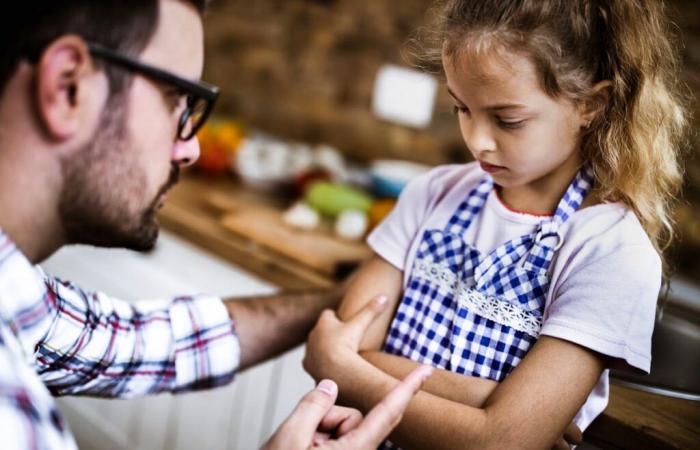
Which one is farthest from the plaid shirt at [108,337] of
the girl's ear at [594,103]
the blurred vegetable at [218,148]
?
the blurred vegetable at [218,148]

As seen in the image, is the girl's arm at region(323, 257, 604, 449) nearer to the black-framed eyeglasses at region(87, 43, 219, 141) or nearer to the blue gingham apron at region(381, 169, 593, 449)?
the blue gingham apron at region(381, 169, 593, 449)

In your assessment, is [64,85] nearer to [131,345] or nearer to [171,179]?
[171,179]

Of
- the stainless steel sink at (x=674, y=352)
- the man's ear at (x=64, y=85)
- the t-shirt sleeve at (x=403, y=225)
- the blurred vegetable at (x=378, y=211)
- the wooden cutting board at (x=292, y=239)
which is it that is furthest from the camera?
the blurred vegetable at (x=378, y=211)

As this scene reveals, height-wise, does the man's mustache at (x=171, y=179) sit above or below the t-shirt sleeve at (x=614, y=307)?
above

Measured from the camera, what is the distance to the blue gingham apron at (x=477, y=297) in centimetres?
91

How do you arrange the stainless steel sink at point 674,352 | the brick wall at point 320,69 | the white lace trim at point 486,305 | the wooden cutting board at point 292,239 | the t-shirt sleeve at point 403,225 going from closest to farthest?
1. the white lace trim at point 486,305
2. the t-shirt sleeve at point 403,225
3. the stainless steel sink at point 674,352
4. the wooden cutting board at point 292,239
5. the brick wall at point 320,69

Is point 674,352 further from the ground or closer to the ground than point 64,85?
closer to the ground

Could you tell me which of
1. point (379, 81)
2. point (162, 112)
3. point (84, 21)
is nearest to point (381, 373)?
point (162, 112)

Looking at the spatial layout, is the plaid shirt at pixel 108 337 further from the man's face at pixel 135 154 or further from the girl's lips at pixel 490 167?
the girl's lips at pixel 490 167

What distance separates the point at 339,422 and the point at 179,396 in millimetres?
1196

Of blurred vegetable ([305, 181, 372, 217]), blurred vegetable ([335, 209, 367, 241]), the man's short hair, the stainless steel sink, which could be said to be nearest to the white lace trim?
the stainless steel sink

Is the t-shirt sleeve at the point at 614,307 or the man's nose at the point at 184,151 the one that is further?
the man's nose at the point at 184,151

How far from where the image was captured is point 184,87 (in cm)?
91

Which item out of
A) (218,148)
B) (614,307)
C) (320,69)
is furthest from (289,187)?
(614,307)
